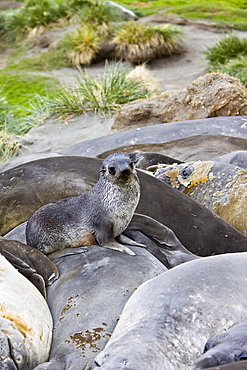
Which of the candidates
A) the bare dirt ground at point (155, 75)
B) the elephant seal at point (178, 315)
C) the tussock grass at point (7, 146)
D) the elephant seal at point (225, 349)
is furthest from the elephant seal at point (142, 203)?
the tussock grass at point (7, 146)

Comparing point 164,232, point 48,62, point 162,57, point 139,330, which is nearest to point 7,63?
point 48,62

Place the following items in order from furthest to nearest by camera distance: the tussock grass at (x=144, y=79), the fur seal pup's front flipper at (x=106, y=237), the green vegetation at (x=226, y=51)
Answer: the green vegetation at (x=226, y=51), the tussock grass at (x=144, y=79), the fur seal pup's front flipper at (x=106, y=237)

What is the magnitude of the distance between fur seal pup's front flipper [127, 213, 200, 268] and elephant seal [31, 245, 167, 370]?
0.24 metres

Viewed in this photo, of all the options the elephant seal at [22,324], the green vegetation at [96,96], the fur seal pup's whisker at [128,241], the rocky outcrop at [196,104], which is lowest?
the green vegetation at [96,96]

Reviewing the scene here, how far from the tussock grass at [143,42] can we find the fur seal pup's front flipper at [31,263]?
13021 millimetres

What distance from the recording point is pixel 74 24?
1947cm

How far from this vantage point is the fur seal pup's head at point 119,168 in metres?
3.14

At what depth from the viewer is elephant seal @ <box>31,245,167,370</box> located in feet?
8.14

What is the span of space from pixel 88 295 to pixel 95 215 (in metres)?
0.60

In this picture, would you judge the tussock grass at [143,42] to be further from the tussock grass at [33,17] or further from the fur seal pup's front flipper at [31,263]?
Answer: the fur seal pup's front flipper at [31,263]

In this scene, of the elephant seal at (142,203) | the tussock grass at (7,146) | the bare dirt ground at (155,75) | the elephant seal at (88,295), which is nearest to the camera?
the elephant seal at (88,295)

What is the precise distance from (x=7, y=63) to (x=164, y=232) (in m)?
15.9

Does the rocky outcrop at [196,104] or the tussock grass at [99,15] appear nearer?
the rocky outcrop at [196,104]

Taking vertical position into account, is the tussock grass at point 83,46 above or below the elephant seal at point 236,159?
below
